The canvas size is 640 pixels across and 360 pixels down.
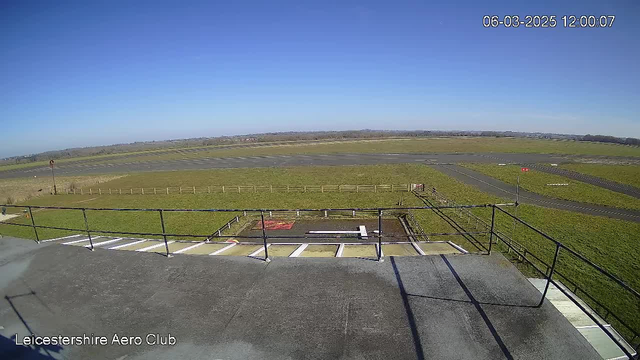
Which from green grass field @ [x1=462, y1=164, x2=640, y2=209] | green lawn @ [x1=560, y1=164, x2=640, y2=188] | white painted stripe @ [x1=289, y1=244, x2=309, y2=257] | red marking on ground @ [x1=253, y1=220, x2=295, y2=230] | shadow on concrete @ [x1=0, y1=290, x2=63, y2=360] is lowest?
green lawn @ [x1=560, y1=164, x2=640, y2=188]

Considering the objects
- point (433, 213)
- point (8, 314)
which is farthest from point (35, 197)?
point (433, 213)

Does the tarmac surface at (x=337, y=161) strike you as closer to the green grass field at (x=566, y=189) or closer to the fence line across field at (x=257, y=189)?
the green grass field at (x=566, y=189)

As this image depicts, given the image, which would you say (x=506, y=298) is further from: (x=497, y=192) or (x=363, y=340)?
(x=497, y=192)

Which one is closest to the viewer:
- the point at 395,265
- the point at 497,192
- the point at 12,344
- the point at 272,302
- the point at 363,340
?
the point at 363,340

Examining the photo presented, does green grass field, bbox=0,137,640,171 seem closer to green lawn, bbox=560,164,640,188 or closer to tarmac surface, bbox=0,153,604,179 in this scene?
tarmac surface, bbox=0,153,604,179

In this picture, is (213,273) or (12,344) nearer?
(12,344)

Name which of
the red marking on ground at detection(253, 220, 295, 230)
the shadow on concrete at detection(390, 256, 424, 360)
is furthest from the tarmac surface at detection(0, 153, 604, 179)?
the shadow on concrete at detection(390, 256, 424, 360)

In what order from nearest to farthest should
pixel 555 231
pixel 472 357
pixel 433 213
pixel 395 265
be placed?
1. pixel 472 357
2. pixel 395 265
3. pixel 555 231
4. pixel 433 213

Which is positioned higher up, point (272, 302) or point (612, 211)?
point (272, 302)
